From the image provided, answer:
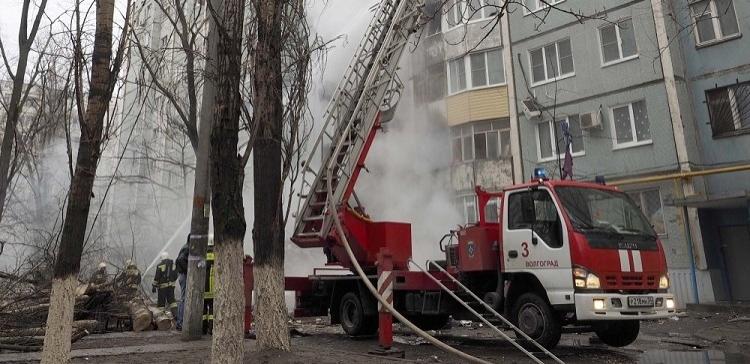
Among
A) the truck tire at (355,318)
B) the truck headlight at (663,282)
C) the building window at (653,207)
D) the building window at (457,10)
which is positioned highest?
the building window at (457,10)

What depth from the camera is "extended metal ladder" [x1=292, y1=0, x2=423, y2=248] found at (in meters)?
9.18

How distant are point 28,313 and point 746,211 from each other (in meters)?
16.7

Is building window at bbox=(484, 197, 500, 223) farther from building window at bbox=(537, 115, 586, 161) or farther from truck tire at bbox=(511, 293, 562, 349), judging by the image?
building window at bbox=(537, 115, 586, 161)

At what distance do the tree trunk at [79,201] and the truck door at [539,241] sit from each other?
5.50 m

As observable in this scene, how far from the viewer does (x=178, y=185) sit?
2888cm

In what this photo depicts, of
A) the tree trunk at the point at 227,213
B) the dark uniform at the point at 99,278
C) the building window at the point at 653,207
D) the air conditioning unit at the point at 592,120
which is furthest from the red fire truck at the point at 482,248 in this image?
the air conditioning unit at the point at 592,120

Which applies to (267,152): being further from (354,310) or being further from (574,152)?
(574,152)

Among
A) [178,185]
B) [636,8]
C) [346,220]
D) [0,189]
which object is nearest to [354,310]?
[346,220]

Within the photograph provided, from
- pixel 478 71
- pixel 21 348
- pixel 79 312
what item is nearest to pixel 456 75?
pixel 478 71

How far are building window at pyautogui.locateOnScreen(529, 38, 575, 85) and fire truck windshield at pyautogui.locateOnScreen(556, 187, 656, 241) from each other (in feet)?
36.9

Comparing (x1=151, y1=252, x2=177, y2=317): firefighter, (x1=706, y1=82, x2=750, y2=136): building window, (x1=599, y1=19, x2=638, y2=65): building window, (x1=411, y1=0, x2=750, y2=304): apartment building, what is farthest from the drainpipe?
(x1=151, y1=252, x2=177, y2=317): firefighter

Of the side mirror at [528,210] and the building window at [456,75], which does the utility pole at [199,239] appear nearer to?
the side mirror at [528,210]

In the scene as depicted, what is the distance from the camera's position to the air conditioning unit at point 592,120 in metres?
16.8

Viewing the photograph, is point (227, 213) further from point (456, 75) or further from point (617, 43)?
point (456, 75)
